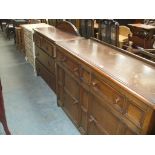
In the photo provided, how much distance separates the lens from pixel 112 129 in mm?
1543

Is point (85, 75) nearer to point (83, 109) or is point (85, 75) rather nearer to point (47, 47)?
point (83, 109)

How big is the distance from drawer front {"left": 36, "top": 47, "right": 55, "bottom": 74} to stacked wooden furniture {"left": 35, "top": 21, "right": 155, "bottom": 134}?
25cm

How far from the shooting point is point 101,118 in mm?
→ 1679

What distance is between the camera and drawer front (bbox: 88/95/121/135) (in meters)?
1.51

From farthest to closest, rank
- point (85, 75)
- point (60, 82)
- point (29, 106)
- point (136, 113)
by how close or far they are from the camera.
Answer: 1. point (29, 106)
2. point (60, 82)
3. point (85, 75)
4. point (136, 113)

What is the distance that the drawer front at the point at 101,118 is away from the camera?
1510 mm

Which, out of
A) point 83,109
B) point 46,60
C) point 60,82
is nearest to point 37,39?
point 46,60

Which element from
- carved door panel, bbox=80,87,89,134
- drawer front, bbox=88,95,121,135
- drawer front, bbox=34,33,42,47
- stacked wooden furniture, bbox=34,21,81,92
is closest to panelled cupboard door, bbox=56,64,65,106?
stacked wooden furniture, bbox=34,21,81,92

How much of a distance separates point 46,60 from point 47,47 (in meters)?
0.29

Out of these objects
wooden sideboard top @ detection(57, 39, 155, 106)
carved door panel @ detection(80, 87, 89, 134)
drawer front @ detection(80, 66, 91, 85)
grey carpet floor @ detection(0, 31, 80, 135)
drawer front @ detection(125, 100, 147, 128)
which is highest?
wooden sideboard top @ detection(57, 39, 155, 106)

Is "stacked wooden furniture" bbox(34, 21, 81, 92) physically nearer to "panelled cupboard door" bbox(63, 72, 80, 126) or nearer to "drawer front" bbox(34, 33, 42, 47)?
"drawer front" bbox(34, 33, 42, 47)

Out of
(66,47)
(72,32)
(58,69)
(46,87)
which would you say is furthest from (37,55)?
(66,47)

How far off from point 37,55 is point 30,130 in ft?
4.90
